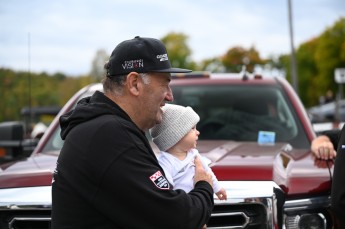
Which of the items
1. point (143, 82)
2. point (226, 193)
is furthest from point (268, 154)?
point (143, 82)

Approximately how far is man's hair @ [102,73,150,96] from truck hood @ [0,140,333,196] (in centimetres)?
77

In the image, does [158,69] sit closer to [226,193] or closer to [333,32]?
[226,193]

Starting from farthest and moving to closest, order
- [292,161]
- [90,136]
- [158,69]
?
[292,161] < [158,69] < [90,136]

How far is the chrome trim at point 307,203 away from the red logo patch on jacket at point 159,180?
100 cm

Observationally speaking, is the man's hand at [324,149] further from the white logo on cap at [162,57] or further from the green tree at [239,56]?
the green tree at [239,56]

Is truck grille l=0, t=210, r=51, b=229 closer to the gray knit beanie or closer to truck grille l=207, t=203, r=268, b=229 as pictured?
the gray knit beanie

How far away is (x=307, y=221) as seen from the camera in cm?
297

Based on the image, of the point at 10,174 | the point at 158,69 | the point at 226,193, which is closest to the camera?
the point at 158,69

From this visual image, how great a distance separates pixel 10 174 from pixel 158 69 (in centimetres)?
127

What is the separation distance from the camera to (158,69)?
7.34 feet

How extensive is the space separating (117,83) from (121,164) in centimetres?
39

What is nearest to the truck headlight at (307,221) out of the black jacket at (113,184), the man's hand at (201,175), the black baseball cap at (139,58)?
the man's hand at (201,175)

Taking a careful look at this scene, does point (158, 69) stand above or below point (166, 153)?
above

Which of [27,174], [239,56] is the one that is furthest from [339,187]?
[239,56]
